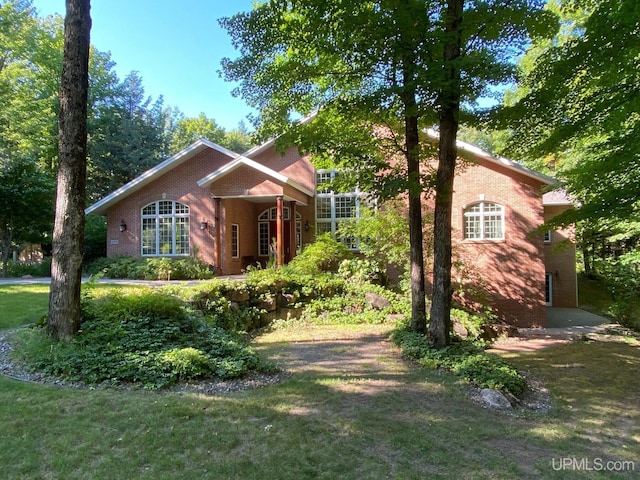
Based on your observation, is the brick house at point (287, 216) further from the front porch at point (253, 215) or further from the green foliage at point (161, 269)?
the green foliage at point (161, 269)

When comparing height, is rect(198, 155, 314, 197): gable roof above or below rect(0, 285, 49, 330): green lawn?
above

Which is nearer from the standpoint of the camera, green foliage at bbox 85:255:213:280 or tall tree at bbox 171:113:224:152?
green foliage at bbox 85:255:213:280

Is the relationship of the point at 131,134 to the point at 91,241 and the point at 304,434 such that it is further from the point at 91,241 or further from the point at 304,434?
the point at 304,434

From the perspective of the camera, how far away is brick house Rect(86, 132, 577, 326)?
50.9 ft

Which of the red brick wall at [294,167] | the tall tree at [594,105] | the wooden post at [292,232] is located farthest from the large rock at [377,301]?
the red brick wall at [294,167]

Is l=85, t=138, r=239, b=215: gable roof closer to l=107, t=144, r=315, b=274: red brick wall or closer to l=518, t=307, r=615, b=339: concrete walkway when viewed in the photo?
l=107, t=144, r=315, b=274: red brick wall

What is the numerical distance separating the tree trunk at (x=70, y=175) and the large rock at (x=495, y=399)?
5.86 m

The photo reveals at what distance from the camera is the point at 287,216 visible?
17.7 meters

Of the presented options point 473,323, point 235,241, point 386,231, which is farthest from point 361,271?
point 235,241

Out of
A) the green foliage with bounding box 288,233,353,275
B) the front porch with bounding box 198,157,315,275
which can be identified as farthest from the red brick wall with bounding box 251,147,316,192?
the green foliage with bounding box 288,233,353,275

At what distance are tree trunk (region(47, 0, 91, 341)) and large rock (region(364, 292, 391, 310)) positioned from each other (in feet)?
28.1

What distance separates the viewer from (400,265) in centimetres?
1502

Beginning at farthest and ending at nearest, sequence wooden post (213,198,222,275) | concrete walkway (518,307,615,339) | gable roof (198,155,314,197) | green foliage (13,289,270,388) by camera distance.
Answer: wooden post (213,198,222,275) < gable roof (198,155,314,197) < concrete walkway (518,307,615,339) < green foliage (13,289,270,388)

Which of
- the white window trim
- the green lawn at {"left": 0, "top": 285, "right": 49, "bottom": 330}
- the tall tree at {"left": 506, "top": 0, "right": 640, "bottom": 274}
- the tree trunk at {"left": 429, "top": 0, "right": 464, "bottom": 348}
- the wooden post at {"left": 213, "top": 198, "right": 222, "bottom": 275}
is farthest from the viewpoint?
the wooden post at {"left": 213, "top": 198, "right": 222, "bottom": 275}
